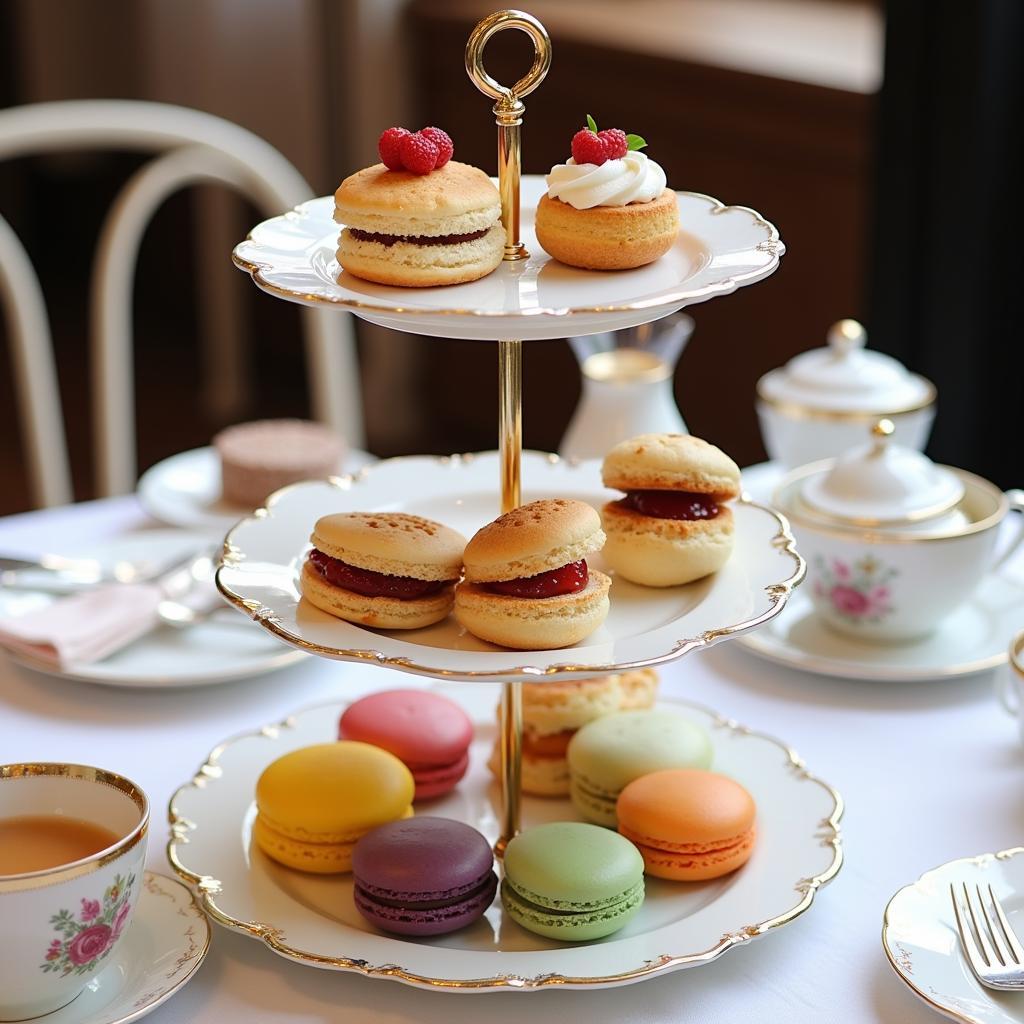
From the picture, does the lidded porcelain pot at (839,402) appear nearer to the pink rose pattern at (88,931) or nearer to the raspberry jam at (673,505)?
the raspberry jam at (673,505)

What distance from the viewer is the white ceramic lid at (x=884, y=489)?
1131 mm

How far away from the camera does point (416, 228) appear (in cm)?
75

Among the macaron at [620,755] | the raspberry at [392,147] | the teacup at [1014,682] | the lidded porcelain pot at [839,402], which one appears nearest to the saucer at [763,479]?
the lidded porcelain pot at [839,402]

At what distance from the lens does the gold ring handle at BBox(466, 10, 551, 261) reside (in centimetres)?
77

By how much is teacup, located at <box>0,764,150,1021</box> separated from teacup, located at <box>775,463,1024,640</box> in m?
0.58

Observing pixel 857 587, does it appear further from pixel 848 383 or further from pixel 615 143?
pixel 615 143

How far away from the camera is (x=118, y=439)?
70.8 inches

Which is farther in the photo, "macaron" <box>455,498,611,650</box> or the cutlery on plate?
the cutlery on plate

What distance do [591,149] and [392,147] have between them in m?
0.11

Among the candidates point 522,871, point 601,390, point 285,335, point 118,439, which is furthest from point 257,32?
point 522,871

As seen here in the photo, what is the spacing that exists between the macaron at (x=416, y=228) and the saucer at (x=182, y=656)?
413 mm

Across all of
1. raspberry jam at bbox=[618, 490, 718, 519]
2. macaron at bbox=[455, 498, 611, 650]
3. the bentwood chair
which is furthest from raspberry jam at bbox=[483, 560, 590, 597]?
the bentwood chair

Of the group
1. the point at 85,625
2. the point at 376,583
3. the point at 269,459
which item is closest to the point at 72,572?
the point at 85,625

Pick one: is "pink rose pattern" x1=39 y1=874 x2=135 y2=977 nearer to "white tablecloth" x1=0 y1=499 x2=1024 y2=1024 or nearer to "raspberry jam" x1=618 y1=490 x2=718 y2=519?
"white tablecloth" x1=0 y1=499 x2=1024 y2=1024
